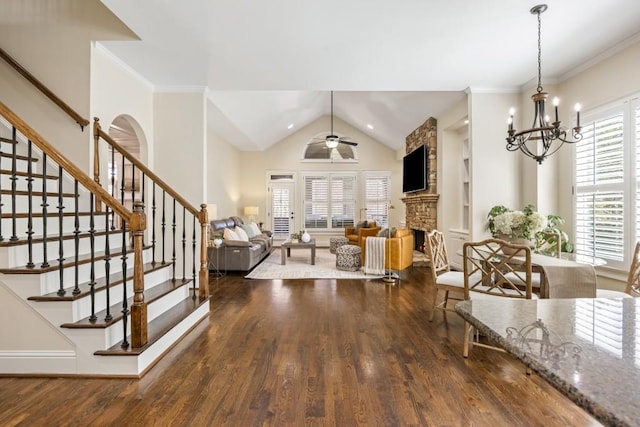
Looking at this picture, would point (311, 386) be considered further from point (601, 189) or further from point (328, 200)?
point (328, 200)

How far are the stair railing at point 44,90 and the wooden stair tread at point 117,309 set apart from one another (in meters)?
1.96

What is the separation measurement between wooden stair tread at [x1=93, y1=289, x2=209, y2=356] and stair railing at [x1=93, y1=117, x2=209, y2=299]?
222mm

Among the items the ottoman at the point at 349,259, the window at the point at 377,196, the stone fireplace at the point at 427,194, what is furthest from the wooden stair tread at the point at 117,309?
the window at the point at 377,196

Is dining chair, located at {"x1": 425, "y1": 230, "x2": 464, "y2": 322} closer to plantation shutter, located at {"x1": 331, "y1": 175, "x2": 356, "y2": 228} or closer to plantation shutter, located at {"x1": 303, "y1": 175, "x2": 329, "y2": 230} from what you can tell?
plantation shutter, located at {"x1": 331, "y1": 175, "x2": 356, "y2": 228}

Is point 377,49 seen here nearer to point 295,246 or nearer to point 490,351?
point 490,351

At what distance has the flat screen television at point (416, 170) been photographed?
7.07 metres

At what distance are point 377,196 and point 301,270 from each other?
4685mm

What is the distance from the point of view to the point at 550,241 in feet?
12.6

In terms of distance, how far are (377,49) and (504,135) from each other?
239 cm

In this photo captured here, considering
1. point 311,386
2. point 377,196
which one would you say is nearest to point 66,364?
point 311,386

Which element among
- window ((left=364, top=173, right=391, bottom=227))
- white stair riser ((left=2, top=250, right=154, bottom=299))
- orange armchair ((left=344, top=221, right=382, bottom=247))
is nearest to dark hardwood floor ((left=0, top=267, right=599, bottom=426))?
white stair riser ((left=2, top=250, right=154, bottom=299))

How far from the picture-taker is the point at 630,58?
11.1 ft

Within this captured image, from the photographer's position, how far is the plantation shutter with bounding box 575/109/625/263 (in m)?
3.47

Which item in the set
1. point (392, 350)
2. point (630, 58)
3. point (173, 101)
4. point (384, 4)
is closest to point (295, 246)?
point (173, 101)
